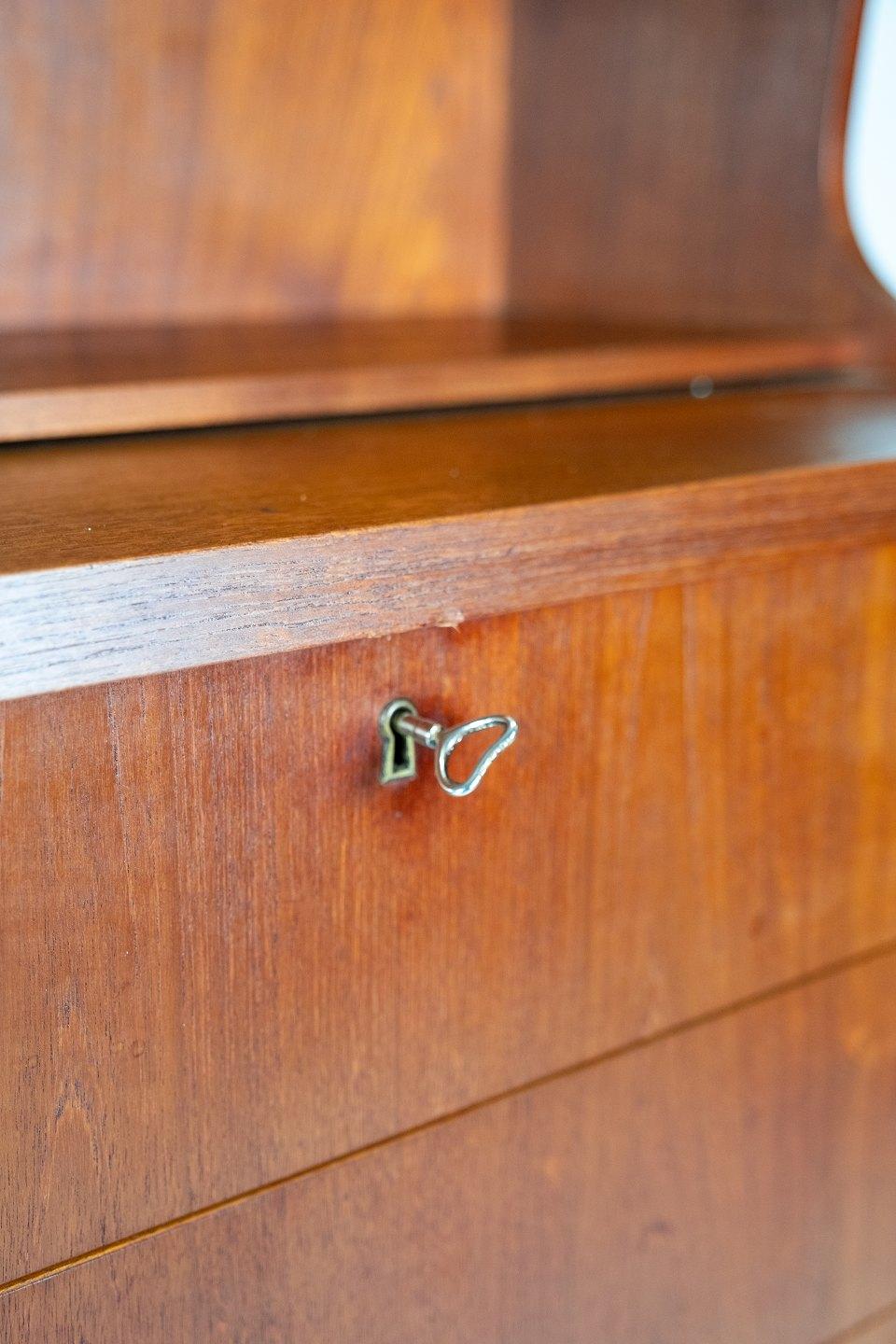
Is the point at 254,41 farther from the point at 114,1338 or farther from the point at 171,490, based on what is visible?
the point at 114,1338

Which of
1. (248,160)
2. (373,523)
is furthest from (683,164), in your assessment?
(373,523)

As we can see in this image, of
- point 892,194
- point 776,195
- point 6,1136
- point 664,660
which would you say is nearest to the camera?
point 6,1136

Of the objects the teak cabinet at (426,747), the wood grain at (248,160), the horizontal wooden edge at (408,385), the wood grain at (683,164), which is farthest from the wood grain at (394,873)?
the wood grain at (248,160)

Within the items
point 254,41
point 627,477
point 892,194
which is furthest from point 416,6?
point 627,477

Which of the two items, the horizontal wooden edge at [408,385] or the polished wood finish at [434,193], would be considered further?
the polished wood finish at [434,193]

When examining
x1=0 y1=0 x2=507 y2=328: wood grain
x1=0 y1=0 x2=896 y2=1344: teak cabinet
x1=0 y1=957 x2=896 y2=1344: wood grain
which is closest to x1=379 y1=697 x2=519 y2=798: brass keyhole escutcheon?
x1=0 y1=0 x2=896 y2=1344: teak cabinet

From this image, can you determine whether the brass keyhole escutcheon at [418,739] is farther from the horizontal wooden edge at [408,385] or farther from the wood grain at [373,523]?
the horizontal wooden edge at [408,385]

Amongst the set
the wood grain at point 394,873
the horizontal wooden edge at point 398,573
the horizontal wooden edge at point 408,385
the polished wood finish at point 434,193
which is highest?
the polished wood finish at point 434,193

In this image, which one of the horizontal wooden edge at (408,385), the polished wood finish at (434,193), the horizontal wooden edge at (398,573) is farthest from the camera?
the polished wood finish at (434,193)
